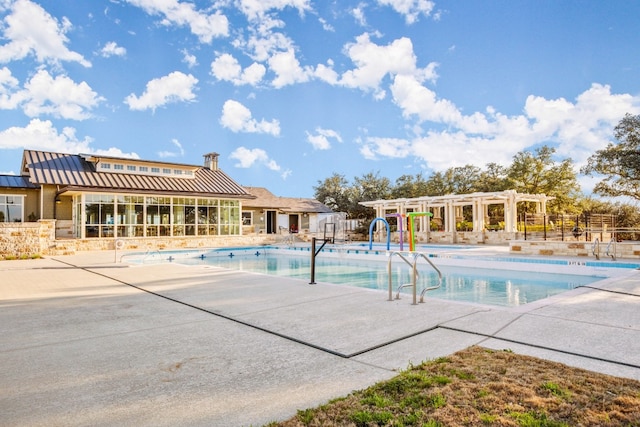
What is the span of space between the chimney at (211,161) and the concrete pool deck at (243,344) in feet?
70.2

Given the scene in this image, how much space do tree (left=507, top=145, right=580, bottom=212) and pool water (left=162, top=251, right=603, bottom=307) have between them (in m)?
20.1

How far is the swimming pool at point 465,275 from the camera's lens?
856 cm

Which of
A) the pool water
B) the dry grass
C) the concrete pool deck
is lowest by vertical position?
the pool water

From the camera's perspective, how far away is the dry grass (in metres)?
2.23

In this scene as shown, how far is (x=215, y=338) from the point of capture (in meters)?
4.07

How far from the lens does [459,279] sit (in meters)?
10.8

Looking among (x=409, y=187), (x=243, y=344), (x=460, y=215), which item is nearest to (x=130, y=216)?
(x=243, y=344)

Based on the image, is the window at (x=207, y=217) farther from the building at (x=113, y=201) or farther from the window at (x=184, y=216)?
the window at (x=184, y=216)

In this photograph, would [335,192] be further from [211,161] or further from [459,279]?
[459,279]

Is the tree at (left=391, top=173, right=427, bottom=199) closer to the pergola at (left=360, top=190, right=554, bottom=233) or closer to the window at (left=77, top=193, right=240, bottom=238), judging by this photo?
the pergola at (left=360, top=190, right=554, bottom=233)

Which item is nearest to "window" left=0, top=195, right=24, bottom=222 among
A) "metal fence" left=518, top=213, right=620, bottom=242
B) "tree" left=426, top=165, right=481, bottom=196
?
"metal fence" left=518, top=213, right=620, bottom=242

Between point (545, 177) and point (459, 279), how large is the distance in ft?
77.4

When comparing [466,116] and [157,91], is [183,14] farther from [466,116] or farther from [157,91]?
[466,116]

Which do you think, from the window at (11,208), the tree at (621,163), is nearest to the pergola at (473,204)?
the tree at (621,163)
